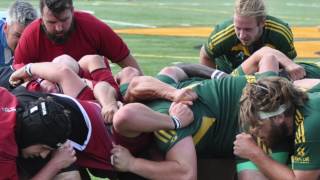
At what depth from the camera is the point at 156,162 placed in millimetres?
3582

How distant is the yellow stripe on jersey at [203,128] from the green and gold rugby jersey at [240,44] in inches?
55.0

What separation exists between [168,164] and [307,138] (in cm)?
73

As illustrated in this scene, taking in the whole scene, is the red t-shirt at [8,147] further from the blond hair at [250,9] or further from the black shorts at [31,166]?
the blond hair at [250,9]

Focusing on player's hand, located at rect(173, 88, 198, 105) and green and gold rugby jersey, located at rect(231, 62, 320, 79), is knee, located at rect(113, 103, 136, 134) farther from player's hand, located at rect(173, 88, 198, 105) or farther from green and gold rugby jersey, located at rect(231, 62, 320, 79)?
green and gold rugby jersey, located at rect(231, 62, 320, 79)

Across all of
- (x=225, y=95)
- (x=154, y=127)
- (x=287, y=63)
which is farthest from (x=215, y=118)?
(x=287, y=63)

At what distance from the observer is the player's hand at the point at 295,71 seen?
4.20m

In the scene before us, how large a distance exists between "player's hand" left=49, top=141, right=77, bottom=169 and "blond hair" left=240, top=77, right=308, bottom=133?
89cm

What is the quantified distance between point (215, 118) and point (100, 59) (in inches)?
37.8

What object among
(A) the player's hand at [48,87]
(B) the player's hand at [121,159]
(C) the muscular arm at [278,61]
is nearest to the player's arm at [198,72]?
(C) the muscular arm at [278,61]

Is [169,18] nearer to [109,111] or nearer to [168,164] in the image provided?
[109,111]

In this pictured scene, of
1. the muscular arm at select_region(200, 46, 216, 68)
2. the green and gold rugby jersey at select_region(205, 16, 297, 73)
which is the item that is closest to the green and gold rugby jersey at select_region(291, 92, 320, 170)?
the green and gold rugby jersey at select_region(205, 16, 297, 73)

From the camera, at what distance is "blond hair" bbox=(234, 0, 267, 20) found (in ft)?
15.5

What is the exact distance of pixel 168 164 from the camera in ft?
11.6

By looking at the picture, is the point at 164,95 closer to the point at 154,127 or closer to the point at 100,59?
the point at 154,127
